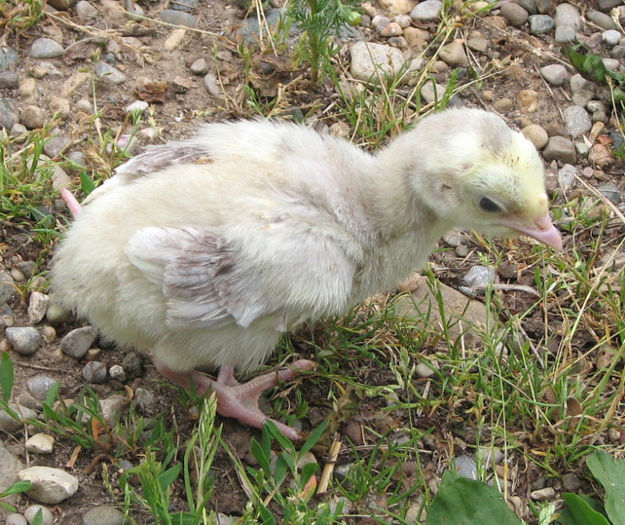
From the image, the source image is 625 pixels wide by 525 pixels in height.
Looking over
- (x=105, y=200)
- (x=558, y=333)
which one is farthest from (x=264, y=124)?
(x=558, y=333)

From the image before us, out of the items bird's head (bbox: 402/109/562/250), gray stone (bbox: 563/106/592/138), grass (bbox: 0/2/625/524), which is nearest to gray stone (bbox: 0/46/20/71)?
grass (bbox: 0/2/625/524)

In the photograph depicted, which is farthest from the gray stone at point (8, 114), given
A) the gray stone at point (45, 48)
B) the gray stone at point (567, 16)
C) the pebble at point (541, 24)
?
the gray stone at point (567, 16)

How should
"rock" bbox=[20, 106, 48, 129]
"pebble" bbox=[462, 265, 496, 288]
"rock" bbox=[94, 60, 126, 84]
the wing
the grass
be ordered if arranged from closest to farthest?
the wing → the grass → "pebble" bbox=[462, 265, 496, 288] → "rock" bbox=[20, 106, 48, 129] → "rock" bbox=[94, 60, 126, 84]

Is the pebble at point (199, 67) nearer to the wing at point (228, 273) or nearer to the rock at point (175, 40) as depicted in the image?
the rock at point (175, 40)

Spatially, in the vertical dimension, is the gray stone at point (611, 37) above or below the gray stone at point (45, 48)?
above

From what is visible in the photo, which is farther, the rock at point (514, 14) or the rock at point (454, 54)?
the rock at point (514, 14)

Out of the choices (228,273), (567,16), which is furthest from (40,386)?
(567,16)

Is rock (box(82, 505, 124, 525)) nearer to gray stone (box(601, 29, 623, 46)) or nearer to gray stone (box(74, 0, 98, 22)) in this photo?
gray stone (box(74, 0, 98, 22))
